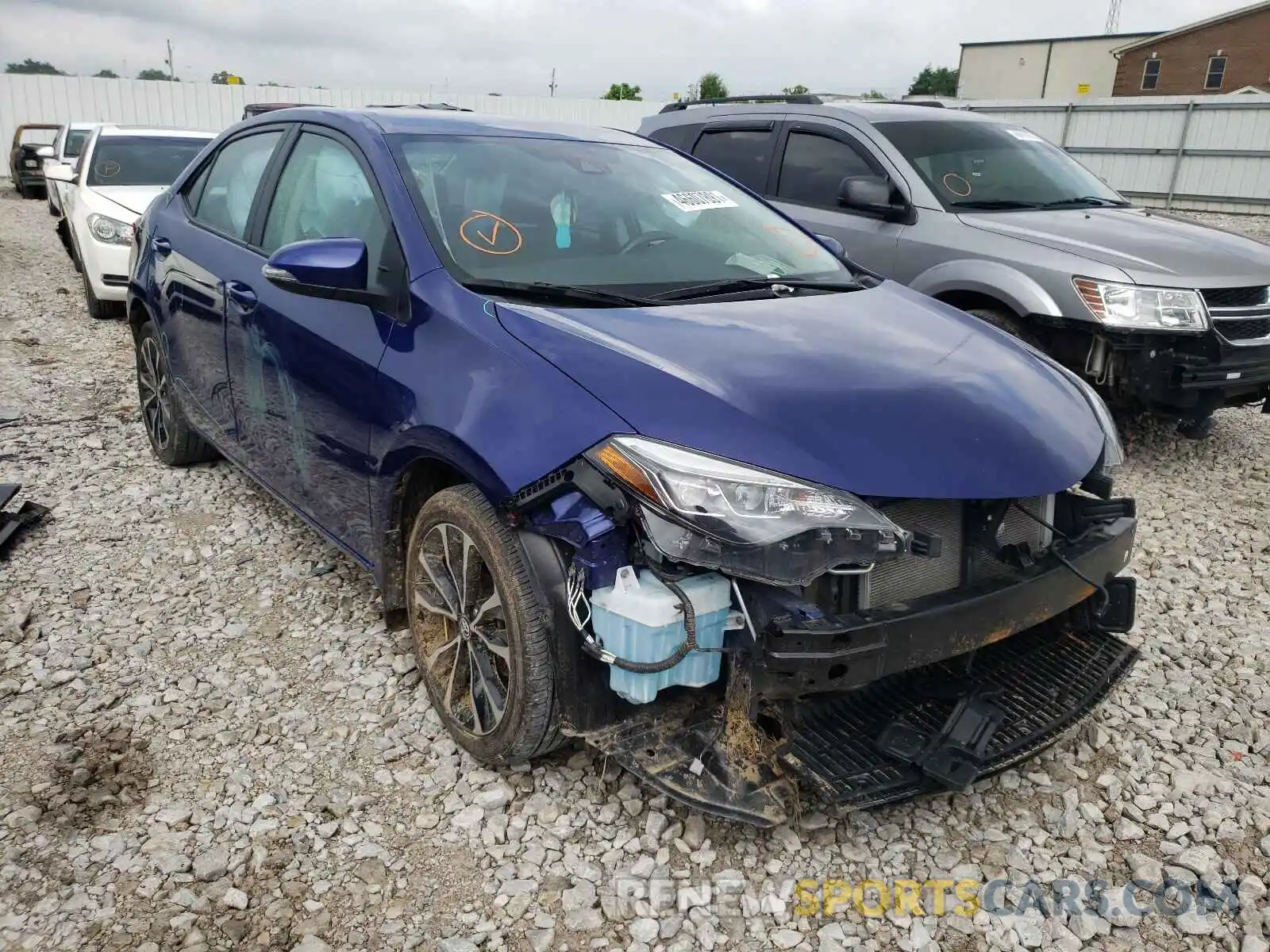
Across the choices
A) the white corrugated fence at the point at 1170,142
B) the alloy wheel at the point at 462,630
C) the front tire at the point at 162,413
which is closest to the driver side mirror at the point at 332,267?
the alloy wheel at the point at 462,630

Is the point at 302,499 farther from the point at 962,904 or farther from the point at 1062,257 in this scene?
the point at 1062,257

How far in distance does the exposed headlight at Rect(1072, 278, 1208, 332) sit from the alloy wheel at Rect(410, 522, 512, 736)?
3682mm

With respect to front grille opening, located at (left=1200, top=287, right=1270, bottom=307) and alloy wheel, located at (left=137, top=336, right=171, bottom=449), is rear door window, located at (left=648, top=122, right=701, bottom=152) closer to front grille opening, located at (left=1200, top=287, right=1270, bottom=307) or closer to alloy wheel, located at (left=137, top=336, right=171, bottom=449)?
front grille opening, located at (left=1200, top=287, right=1270, bottom=307)

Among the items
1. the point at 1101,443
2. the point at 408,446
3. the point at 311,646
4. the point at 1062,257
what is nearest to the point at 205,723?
the point at 311,646

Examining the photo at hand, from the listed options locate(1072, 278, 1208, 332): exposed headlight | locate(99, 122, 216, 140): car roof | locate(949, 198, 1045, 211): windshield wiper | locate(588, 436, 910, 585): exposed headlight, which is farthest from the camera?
locate(99, 122, 216, 140): car roof

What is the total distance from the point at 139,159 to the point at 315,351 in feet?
25.5

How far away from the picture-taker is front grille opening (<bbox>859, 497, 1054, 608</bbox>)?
2314 mm

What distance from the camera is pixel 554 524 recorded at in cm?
225

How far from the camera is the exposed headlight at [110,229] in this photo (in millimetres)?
8234

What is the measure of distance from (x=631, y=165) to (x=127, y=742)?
2.55 meters

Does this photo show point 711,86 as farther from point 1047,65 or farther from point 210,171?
point 210,171

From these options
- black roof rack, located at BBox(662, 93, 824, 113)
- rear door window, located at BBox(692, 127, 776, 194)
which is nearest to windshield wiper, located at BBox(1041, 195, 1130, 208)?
black roof rack, located at BBox(662, 93, 824, 113)

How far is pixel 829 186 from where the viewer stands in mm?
6219

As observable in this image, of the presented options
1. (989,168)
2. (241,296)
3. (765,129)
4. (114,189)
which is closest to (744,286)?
(241,296)
